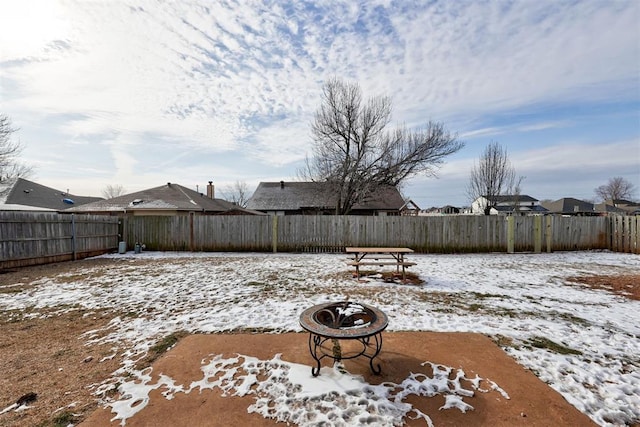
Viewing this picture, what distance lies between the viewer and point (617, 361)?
3.35 meters

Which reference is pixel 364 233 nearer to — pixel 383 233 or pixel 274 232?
pixel 383 233

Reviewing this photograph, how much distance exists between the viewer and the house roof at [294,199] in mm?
26078

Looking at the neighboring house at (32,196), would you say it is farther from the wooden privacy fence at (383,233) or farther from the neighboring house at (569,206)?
the neighboring house at (569,206)

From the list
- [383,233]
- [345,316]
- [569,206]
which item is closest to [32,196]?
[383,233]

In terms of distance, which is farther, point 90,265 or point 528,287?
point 90,265

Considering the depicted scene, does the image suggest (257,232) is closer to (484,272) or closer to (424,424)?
(484,272)

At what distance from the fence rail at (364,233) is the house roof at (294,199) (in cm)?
1074

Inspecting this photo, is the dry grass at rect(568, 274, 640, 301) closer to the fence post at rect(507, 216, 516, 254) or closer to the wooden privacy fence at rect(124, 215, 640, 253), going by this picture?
the fence post at rect(507, 216, 516, 254)

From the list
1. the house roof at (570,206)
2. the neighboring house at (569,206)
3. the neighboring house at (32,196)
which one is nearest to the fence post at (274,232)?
the neighboring house at (32,196)

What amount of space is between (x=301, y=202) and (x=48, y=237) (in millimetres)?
18817

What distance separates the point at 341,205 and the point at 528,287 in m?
14.1

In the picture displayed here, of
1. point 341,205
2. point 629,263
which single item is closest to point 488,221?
point 629,263

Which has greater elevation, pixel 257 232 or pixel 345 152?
pixel 345 152

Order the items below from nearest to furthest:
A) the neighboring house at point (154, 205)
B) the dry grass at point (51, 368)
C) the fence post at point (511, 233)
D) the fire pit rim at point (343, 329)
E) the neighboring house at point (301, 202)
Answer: the dry grass at point (51, 368), the fire pit rim at point (343, 329), the fence post at point (511, 233), the neighboring house at point (154, 205), the neighboring house at point (301, 202)
